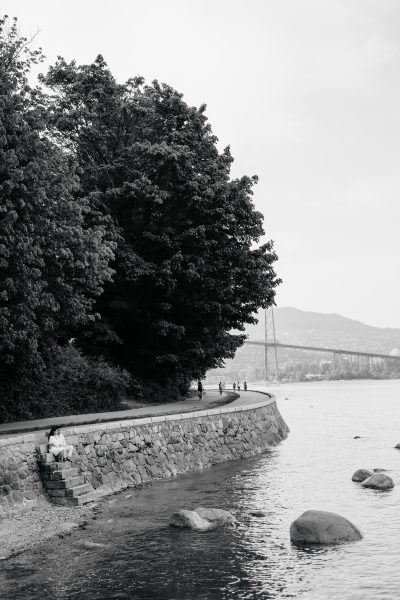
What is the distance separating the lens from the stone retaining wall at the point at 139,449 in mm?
19906

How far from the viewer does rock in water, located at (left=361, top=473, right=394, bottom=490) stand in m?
23.7

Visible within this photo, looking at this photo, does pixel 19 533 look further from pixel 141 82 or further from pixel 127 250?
pixel 141 82

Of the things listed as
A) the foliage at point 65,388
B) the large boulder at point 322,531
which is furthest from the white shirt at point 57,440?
the large boulder at point 322,531

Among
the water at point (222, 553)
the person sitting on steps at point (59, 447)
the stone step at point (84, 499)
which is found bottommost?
the water at point (222, 553)

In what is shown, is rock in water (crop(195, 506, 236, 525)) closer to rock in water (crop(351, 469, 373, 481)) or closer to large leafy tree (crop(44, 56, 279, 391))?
rock in water (crop(351, 469, 373, 481))

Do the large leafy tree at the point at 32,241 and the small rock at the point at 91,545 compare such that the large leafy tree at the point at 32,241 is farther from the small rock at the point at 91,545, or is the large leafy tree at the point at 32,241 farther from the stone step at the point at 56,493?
the small rock at the point at 91,545

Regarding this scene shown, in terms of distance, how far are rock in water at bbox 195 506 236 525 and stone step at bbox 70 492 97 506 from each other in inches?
151

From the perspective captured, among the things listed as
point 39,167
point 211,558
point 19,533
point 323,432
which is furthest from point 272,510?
point 323,432

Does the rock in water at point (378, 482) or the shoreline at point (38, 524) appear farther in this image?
the rock in water at point (378, 482)

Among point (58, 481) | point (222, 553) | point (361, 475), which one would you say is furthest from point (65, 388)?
point (222, 553)

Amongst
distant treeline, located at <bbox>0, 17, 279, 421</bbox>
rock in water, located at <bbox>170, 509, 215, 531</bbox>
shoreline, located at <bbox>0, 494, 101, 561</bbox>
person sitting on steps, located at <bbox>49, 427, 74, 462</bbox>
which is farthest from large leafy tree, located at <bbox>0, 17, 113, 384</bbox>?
rock in water, located at <bbox>170, 509, 215, 531</bbox>

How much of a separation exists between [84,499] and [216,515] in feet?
15.1

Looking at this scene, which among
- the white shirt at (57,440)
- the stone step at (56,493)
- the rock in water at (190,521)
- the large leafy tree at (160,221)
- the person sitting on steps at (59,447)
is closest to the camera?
the rock in water at (190,521)

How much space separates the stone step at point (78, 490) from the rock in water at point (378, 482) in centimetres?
951
